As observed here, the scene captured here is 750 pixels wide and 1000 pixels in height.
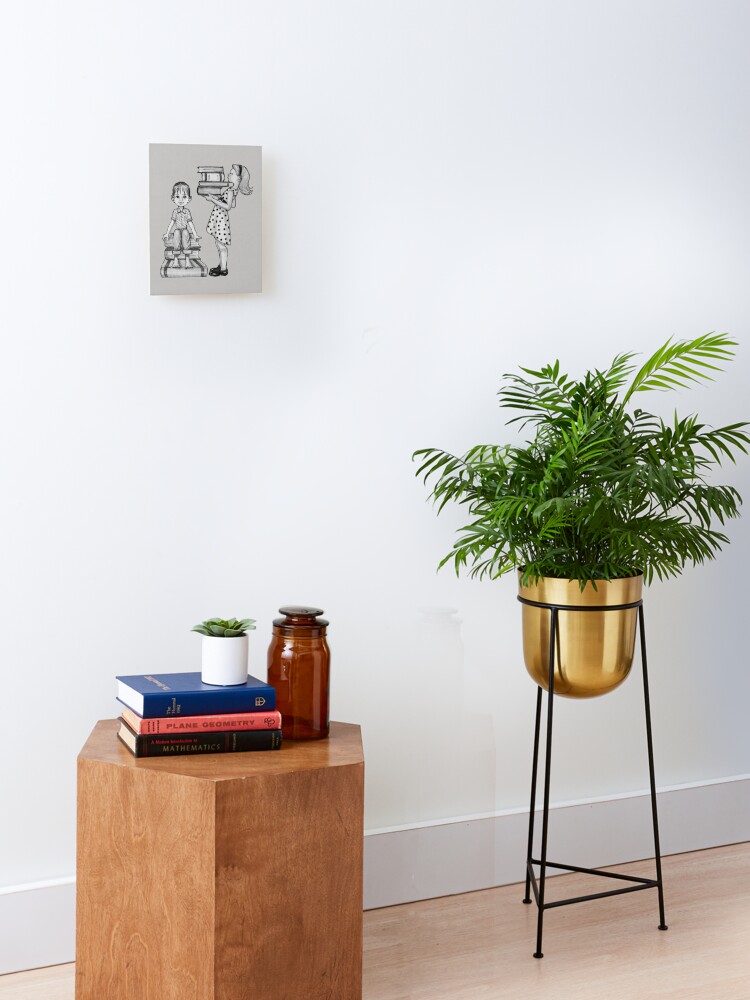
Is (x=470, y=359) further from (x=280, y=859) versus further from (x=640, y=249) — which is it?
(x=280, y=859)

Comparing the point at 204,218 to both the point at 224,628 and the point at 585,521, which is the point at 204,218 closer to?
the point at 224,628

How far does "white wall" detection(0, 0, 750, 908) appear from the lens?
186cm

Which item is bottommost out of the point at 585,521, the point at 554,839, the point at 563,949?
the point at 563,949

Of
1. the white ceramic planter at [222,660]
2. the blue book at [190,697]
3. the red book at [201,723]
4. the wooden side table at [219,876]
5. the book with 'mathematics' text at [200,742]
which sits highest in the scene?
the white ceramic planter at [222,660]

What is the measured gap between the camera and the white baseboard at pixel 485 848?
73.8 inches

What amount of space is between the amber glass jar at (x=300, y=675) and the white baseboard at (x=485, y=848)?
0.54 metres

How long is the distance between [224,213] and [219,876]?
1.19 metres

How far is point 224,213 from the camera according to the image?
1.93m

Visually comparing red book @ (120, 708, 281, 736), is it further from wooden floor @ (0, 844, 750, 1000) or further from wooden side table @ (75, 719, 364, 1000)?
wooden floor @ (0, 844, 750, 1000)

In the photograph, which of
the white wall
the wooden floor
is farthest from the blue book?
the wooden floor

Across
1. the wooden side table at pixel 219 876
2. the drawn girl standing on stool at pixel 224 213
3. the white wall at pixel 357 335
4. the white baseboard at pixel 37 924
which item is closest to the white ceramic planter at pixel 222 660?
the wooden side table at pixel 219 876

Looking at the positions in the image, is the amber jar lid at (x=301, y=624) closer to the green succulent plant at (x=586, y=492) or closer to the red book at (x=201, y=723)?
the red book at (x=201, y=723)

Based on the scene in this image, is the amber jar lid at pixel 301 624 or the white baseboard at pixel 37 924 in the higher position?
the amber jar lid at pixel 301 624

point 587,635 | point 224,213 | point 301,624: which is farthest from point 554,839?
point 224,213
